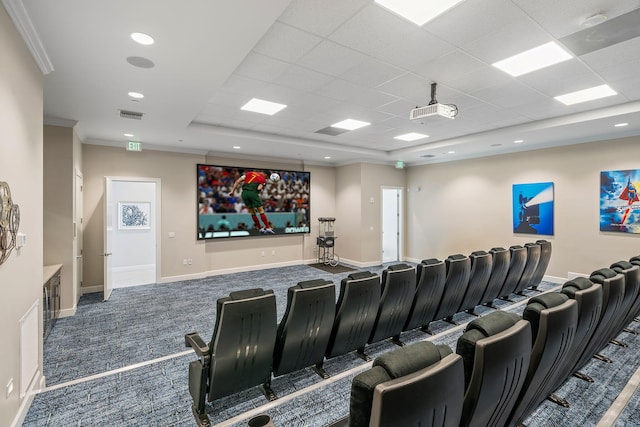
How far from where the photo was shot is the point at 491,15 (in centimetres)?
222

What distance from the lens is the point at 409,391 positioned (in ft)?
3.15

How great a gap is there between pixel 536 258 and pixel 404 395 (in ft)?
16.3

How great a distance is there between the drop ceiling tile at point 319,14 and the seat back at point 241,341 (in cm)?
205

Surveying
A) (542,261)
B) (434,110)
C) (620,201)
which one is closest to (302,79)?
(434,110)

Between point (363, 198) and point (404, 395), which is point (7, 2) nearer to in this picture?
point (404, 395)

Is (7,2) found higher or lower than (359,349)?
higher

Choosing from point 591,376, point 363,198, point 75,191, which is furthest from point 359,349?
point 363,198

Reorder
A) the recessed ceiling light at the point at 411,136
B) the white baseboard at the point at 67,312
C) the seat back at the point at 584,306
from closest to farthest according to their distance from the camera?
1. the seat back at the point at 584,306
2. the white baseboard at the point at 67,312
3. the recessed ceiling light at the point at 411,136

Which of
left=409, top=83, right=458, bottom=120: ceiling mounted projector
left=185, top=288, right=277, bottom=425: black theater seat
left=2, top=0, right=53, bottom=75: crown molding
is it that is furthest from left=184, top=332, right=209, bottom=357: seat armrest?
left=409, top=83, right=458, bottom=120: ceiling mounted projector

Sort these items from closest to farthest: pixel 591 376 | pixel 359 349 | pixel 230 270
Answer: pixel 591 376 < pixel 359 349 < pixel 230 270

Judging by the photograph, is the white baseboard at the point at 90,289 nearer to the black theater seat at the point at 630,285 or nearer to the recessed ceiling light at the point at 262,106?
the recessed ceiling light at the point at 262,106

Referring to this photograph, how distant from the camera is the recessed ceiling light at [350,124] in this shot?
4918 mm

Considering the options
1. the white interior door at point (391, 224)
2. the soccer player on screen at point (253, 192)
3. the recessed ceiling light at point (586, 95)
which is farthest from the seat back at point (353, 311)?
the white interior door at point (391, 224)

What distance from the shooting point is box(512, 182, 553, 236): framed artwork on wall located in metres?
6.03
